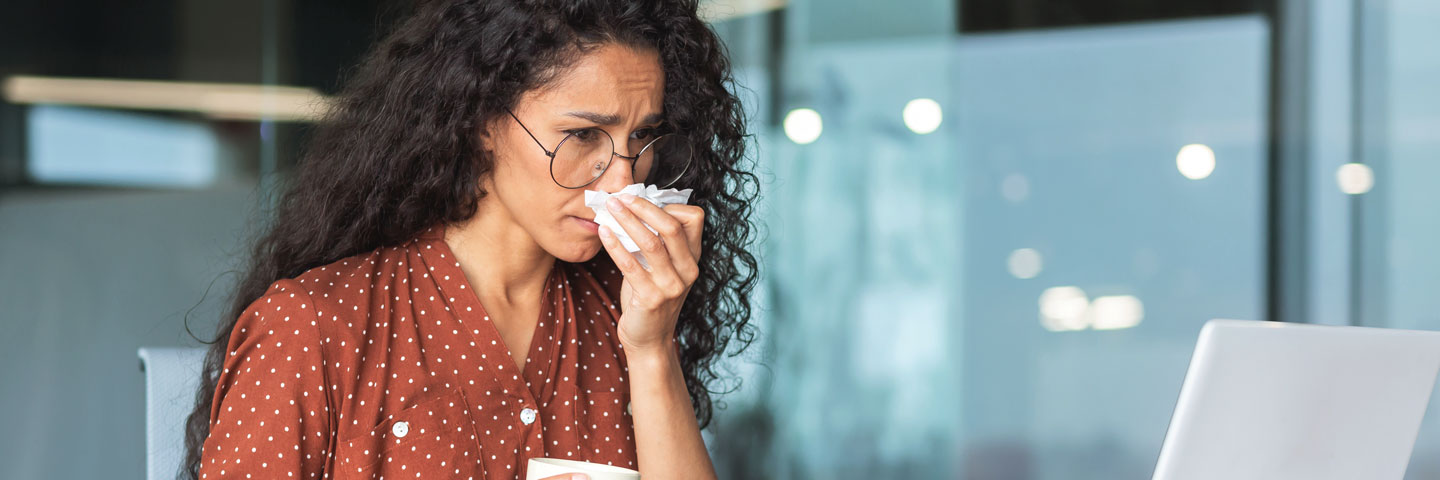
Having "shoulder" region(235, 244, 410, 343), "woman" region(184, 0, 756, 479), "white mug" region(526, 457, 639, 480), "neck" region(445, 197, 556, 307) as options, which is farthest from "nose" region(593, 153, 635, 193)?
"white mug" region(526, 457, 639, 480)

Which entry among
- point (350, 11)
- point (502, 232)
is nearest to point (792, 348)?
point (350, 11)

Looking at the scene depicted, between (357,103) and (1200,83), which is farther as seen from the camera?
(1200,83)

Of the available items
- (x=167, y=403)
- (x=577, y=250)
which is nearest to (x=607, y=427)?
(x=577, y=250)

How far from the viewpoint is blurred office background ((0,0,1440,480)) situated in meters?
2.89

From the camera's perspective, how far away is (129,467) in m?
2.94

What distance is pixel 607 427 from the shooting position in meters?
1.36

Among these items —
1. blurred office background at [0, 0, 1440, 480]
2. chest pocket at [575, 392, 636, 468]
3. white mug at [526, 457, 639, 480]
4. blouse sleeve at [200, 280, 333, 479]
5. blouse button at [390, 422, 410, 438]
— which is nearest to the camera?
white mug at [526, 457, 639, 480]

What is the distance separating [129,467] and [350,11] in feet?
4.75

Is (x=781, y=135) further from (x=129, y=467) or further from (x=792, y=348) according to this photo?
(x=129, y=467)

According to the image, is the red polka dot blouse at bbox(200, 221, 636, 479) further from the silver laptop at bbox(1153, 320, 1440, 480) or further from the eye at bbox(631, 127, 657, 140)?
the silver laptop at bbox(1153, 320, 1440, 480)

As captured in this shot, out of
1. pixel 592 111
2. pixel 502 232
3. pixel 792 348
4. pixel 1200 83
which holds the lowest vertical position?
pixel 792 348

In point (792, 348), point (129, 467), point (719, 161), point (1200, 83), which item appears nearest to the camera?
point (719, 161)

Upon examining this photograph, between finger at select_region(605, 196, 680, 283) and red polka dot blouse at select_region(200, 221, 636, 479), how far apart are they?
0.73ft

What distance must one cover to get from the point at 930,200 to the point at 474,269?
226cm
